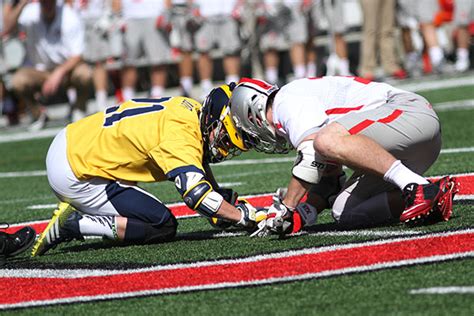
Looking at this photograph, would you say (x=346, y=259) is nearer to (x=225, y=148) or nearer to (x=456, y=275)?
(x=456, y=275)

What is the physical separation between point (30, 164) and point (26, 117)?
17.3ft

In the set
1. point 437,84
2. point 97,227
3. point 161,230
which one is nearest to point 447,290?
point 161,230

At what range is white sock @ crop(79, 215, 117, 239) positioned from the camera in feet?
20.6

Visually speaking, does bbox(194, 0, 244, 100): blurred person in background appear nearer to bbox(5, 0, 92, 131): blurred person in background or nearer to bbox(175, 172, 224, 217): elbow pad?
bbox(5, 0, 92, 131): blurred person in background

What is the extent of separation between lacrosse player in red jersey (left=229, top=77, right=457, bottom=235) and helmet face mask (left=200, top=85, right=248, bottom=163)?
0.07 meters

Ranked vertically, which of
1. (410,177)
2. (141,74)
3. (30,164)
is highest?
(410,177)

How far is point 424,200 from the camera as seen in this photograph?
5.70 meters

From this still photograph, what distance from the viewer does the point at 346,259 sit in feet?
17.4

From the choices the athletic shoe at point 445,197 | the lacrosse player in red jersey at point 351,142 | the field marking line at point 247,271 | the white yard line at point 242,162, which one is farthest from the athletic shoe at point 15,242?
the white yard line at point 242,162

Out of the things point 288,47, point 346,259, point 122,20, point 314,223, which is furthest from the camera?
point 288,47

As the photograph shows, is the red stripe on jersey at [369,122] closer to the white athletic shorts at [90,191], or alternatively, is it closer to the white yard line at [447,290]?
the white athletic shorts at [90,191]

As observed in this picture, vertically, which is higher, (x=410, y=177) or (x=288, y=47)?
(x=410, y=177)

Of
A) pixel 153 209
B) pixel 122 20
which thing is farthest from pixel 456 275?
pixel 122 20

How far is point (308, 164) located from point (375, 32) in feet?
31.7
